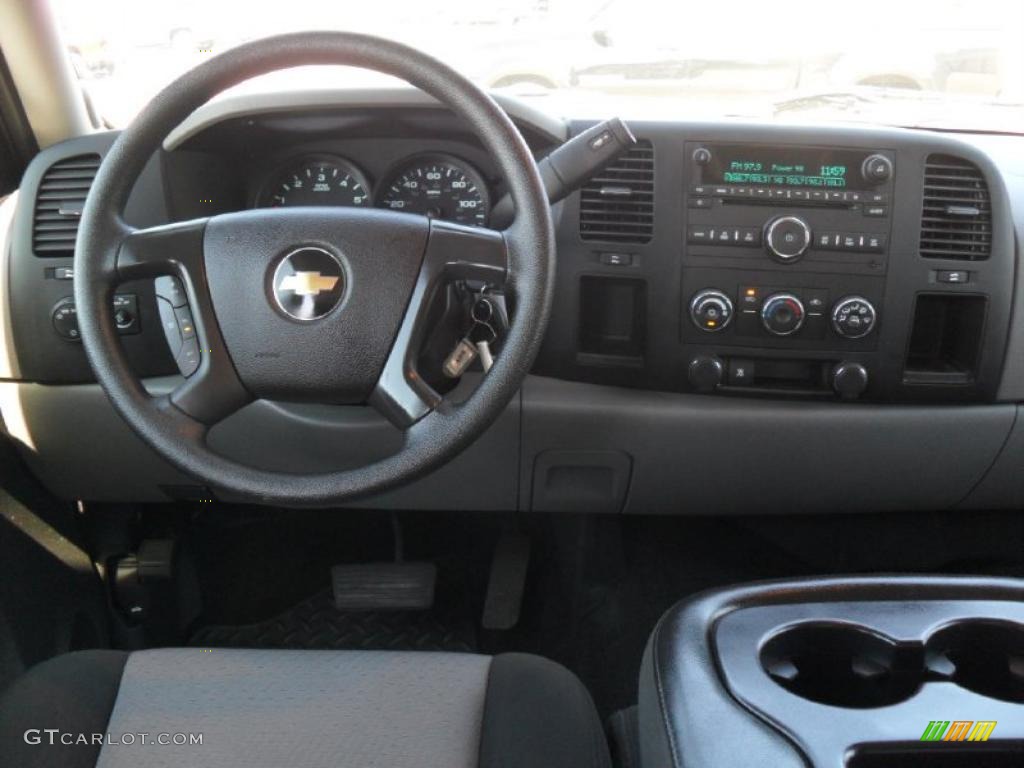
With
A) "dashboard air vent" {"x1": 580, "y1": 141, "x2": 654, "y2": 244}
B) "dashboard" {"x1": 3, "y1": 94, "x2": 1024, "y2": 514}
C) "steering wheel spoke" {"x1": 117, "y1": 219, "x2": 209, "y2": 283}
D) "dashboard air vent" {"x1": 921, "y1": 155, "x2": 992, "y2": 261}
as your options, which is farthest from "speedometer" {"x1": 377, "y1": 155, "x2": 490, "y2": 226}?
"dashboard air vent" {"x1": 921, "y1": 155, "x2": 992, "y2": 261}

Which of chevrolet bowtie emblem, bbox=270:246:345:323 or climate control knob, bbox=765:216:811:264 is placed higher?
chevrolet bowtie emblem, bbox=270:246:345:323

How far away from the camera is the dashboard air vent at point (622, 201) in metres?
1.60

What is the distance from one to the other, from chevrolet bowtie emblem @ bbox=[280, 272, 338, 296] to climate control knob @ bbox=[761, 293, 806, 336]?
2.63ft

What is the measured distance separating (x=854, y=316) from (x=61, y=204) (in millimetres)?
1446

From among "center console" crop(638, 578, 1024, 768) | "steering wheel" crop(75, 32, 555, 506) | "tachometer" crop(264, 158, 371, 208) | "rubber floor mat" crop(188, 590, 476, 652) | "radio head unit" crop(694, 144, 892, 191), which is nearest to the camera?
"center console" crop(638, 578, 1024, 768)

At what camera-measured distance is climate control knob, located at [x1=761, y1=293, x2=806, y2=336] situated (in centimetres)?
163

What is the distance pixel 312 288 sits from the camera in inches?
49.1

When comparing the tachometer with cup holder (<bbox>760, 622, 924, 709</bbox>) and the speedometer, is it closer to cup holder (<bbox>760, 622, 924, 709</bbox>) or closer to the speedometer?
the speedometer

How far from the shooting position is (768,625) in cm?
110

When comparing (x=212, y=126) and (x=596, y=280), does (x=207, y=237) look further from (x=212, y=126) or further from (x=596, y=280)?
(x=596, y=280)

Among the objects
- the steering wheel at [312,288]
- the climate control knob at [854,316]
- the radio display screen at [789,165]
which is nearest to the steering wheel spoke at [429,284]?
the steering wheel at [312,288]

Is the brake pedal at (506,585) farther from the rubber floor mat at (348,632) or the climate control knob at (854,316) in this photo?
the climate control knob at (854,316)

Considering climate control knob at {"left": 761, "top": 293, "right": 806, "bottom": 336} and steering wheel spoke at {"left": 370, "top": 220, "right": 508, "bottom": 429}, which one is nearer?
steering wheel spoke at {"left": 370, "top": 220, "right": 508, "bottom": 429}

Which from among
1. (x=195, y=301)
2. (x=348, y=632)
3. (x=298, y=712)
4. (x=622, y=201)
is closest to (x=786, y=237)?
(x=622, y=201)
